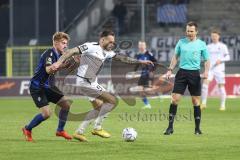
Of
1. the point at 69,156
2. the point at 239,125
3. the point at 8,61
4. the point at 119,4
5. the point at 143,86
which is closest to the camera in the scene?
the point at 69,156

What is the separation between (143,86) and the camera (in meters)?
28.2

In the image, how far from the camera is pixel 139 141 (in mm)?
14594

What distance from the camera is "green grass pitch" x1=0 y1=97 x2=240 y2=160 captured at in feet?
40.5

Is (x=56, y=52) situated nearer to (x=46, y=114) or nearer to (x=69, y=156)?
(x=46, y=114)

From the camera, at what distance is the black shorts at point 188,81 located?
16.2 metres

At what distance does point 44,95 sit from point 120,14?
73.0 feet

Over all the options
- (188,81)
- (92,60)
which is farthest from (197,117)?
(92,60)

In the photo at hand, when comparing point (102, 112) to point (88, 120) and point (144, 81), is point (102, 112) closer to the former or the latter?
point (88, 120)

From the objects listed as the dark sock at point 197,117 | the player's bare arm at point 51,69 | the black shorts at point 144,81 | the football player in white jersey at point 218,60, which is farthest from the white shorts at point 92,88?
the black shorts at point 144,81

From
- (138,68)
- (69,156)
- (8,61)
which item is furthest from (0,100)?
(69,156)

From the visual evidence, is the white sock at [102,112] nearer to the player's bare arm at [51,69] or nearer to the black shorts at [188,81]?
the player's bare arm at [51,69]

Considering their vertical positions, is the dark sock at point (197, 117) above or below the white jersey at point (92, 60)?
below

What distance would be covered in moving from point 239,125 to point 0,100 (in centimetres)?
1600

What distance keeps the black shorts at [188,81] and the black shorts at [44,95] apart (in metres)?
2.88
